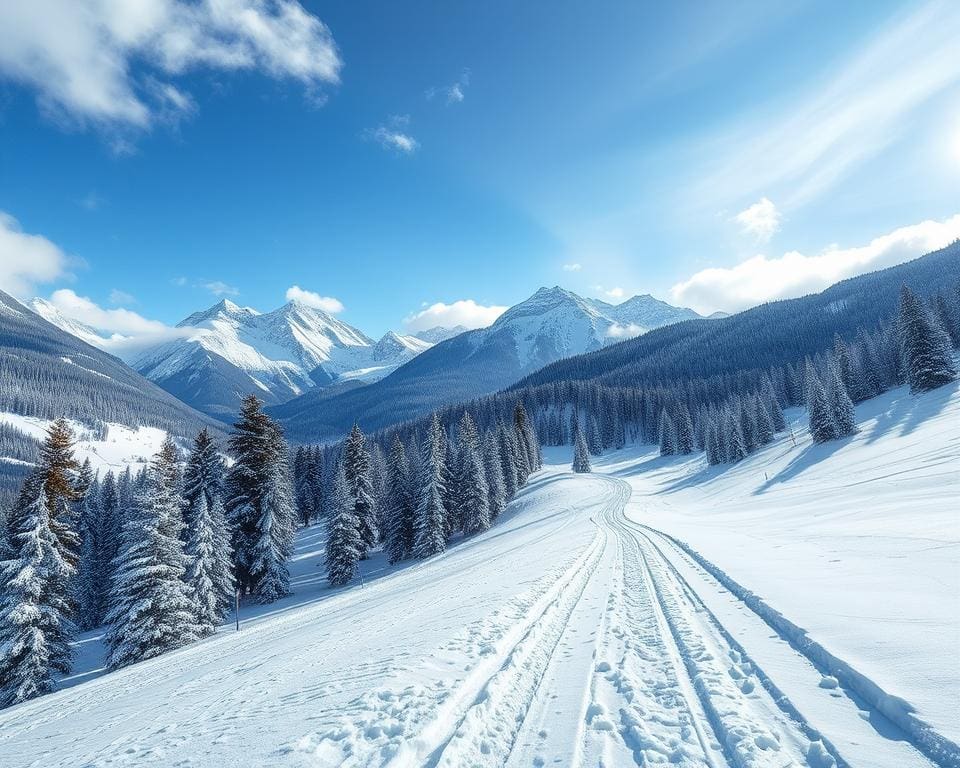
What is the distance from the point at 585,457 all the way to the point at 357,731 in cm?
9414

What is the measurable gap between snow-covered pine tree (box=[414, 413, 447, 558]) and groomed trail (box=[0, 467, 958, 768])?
100 ft

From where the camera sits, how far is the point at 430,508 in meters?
43.4

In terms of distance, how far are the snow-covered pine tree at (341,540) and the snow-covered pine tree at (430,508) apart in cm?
633

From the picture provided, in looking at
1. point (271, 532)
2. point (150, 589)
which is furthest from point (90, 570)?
point (150, 589)

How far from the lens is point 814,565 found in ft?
38.5

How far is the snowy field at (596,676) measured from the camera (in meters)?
4.62

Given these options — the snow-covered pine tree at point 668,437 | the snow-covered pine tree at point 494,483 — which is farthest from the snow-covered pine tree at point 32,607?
the snow-covered pine tree at point 668,437

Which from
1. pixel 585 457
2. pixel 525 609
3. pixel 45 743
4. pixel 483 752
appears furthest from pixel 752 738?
pixel 585 457

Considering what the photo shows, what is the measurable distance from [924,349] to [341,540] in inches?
2544

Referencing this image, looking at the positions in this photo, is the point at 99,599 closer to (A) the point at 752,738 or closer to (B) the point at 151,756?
(B) the point at 151,756

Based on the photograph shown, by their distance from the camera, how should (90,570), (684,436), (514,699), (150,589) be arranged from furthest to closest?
1. (684,436)
2. (90,570)
3. (150,589)
4. (514,699)

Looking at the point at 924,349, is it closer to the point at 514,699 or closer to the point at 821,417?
the point at 821,417

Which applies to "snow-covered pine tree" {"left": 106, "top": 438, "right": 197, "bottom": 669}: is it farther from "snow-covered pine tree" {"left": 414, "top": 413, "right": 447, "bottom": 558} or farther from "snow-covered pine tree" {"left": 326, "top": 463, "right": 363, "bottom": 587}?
"snow-covered pine tree" {"left": 414, "top": 413, "right": 447, "bottom": 558}

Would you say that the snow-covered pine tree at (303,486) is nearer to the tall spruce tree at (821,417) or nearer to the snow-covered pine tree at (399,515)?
the snow-covered pine tree at (399,515)
